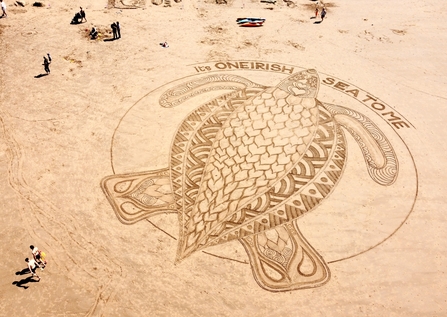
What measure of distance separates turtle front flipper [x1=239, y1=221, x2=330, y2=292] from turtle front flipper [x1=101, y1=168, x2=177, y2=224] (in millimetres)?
5403

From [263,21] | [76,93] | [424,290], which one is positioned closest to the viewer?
[424,290]

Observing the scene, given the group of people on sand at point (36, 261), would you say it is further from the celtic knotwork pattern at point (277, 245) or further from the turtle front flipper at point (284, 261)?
the celtic knotwork pattern at point (277, 245)

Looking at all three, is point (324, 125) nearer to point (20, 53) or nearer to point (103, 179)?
point (103, 179)

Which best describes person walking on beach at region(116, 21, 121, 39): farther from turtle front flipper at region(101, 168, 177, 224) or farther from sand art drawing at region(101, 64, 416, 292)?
turtle front flipper at region(101, 168, 177, 224)

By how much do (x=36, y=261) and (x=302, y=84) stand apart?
74.5 feet

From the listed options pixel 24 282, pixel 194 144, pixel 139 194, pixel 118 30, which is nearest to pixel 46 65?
pixel 118 30

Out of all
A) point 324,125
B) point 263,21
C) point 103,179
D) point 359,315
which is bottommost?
point 359,315

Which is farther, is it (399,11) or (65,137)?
(399,11)

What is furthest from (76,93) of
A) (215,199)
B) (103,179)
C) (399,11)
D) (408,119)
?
(399,11)

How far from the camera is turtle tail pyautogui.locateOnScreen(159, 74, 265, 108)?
89.0 ft

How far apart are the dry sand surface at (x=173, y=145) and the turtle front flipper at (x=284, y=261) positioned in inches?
10.6

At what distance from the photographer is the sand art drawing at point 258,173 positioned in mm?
18656

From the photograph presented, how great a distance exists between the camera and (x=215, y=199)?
20.0 m

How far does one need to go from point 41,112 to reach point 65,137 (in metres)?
3.77
